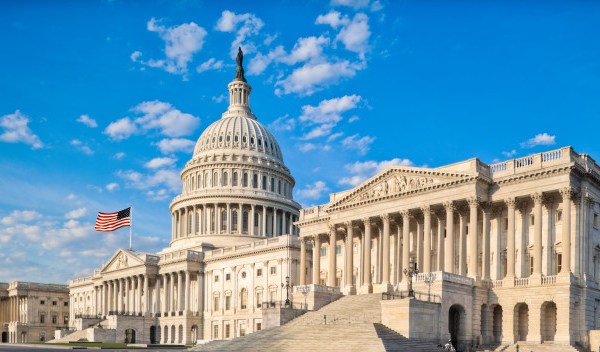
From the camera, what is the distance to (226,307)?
11444 cm

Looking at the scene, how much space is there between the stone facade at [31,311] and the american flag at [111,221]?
5401cm

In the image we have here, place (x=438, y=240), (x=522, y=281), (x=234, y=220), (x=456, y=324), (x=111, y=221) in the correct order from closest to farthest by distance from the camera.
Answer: (x=522, y=281) → (x=456, y=324) → (x=438, y=240) → (x=111, y=221) → (x=234, y=220)

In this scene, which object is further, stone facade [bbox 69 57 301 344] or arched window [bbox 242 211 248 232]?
arched window [bbox 242 211 248 232]

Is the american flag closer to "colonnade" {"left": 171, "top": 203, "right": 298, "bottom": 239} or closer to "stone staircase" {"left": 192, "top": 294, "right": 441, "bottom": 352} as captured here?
"colonnade" {"left": 171, "top": 203, "right": 298, "bottom": 239}

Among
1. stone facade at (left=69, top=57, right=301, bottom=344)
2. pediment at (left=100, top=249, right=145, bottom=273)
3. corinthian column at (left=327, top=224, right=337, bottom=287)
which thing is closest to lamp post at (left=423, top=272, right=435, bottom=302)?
corinthian column at (left=327, top=224, right=337, bottom=287)

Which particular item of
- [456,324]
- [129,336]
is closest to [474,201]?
[456,324]

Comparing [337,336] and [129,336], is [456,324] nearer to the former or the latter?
[337,336]

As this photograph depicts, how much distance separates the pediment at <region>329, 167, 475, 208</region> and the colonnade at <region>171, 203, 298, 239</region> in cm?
5764

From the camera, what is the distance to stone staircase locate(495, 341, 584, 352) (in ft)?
192

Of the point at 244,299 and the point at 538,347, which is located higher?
the point at 538,347

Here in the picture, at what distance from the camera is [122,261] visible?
13462cm

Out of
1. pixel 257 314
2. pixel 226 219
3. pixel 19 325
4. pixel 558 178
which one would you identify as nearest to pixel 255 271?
pixel 257 314

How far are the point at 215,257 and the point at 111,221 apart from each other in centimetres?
1941

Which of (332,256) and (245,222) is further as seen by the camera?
(245,222)
